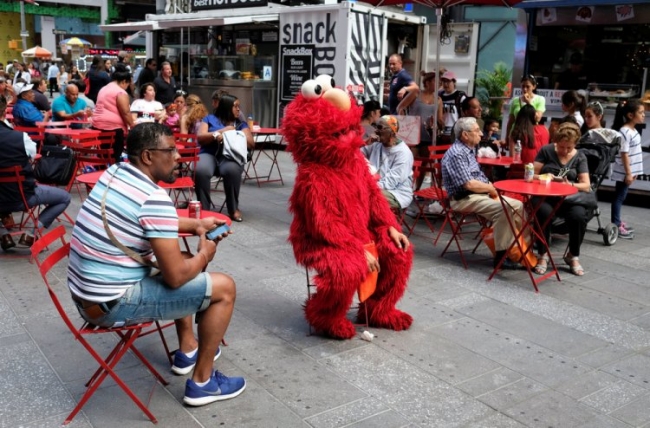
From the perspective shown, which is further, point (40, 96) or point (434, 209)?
point (40, 96)

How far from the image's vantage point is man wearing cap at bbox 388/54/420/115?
840cm

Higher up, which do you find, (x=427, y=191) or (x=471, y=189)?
(x=471, y=189)

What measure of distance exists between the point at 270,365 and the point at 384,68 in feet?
33.0

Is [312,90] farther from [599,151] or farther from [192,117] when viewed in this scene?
[192,117]

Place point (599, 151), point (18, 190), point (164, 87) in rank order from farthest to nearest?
1. point (164, 87)
2. point (599, 151)
3. point (18, 190)

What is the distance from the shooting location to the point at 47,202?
19.2 ft

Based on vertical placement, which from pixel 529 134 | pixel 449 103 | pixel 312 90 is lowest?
pixel 529 134

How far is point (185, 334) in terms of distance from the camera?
3588mm

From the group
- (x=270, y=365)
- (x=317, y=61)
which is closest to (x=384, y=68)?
(x=317, y=61)

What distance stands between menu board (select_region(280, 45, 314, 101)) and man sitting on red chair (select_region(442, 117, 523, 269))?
7.07 m

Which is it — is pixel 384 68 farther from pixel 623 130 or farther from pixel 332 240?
pixel 332 240

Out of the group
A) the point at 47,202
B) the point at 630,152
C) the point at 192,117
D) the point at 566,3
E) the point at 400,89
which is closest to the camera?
the point at 47,202

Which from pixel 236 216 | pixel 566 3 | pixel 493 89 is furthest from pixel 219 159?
pixel 493 89

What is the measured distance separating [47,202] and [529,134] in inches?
198
